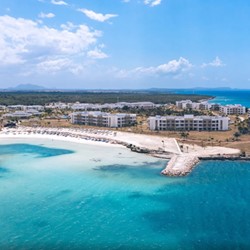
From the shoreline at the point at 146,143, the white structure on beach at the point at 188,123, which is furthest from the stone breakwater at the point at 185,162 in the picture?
the white structure on beach at the point at 188,123

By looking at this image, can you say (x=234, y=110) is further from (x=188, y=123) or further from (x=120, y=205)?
(x=120, y=205)

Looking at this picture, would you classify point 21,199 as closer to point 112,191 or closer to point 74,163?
point 112,191

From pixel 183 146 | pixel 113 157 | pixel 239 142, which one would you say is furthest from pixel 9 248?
pixel 239 142

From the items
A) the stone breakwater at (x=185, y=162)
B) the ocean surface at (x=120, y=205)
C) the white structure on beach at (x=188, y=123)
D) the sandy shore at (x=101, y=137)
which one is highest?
the white structure on beach at (x=188, y=123)

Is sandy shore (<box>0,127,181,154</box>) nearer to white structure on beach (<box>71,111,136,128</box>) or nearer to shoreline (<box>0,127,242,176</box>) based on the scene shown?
shoreline (<box>0,127,242,176</box>)

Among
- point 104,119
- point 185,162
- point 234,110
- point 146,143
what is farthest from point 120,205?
point 234,110

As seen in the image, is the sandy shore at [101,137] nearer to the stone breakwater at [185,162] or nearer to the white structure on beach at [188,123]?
the stone breakwater at [185,162]

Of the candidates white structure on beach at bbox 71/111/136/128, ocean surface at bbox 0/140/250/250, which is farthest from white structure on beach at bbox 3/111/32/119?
ocean surface at bbox 0/140/250/250
